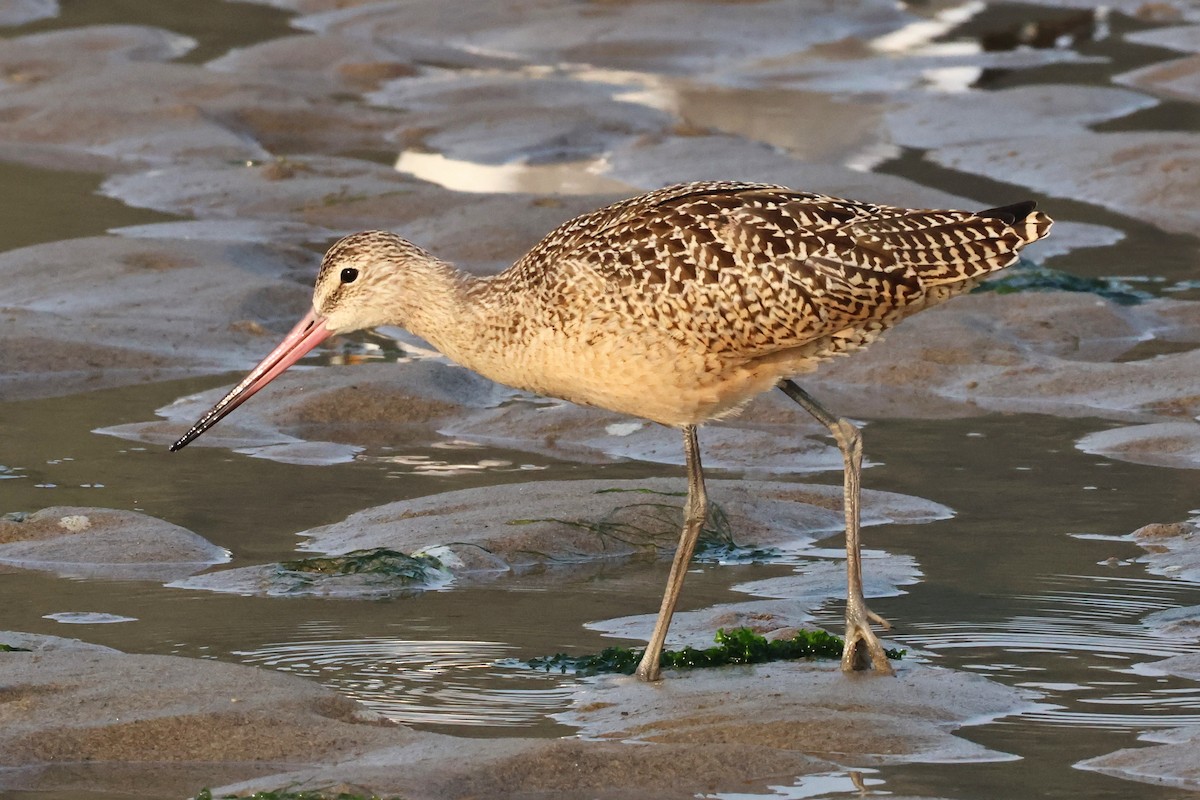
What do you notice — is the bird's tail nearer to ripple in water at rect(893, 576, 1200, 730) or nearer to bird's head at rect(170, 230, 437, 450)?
ripple in water at rect(893, 576, 1200, 730)

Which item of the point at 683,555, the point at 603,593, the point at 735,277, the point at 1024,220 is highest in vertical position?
the point at 1024,220

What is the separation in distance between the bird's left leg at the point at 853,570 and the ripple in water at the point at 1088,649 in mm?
346

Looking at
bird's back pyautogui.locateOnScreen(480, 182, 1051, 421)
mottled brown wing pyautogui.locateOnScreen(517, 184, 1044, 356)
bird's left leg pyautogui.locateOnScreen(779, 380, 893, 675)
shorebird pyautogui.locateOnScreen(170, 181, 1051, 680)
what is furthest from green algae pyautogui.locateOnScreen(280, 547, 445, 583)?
bird's left leg pyautogui.locateOnScreen(779, 380, 893, 675)

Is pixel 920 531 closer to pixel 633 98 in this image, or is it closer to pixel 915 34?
pixel 633 98

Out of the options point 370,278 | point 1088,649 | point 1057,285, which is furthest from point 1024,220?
point 1057,285

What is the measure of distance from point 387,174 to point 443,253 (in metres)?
2.64

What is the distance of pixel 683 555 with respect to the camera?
7.00m

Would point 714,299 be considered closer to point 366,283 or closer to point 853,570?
point 853,570

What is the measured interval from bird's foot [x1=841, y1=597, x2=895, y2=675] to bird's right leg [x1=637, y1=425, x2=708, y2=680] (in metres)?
0.56

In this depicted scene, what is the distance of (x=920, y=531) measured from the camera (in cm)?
839

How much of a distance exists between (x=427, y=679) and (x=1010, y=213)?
2438 mm

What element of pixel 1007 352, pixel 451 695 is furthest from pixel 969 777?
pixel 1007 352

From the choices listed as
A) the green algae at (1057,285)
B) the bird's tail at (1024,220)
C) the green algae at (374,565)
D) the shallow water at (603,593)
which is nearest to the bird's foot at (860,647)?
the shallow water at (603,593)

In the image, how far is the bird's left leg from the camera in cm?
661
